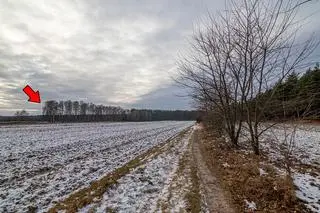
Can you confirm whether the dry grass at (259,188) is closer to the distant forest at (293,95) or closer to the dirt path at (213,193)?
the dirt path at (213,193)

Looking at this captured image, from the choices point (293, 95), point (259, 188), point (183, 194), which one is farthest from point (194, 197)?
point (293, 95)

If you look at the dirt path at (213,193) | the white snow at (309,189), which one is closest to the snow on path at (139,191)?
the dirt path at (213,193)

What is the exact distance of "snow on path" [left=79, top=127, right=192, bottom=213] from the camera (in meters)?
5.58

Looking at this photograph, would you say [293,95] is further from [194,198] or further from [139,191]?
[139,191]

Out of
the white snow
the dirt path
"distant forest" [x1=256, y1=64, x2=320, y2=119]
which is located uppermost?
"distant forest" [x1=256, y1=64, x2=320, y2=119]

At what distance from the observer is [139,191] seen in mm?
6738

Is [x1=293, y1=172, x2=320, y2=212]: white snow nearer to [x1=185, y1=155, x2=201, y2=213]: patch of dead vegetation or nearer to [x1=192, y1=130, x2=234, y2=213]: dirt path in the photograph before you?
[x1=192, y1=130, x2=234, y2=213]: dirt path

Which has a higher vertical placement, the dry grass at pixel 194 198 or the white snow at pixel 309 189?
the white snow at pixel 309 189

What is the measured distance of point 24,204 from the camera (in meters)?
5.86

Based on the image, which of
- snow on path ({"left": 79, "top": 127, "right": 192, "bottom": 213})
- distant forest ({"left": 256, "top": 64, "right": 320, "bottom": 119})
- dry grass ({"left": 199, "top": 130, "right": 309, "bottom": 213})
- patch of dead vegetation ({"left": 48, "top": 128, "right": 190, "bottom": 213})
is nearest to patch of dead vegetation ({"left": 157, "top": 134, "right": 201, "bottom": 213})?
snow on path ({"left": 79, "top": 127, "right": 192, "bottom": 213})

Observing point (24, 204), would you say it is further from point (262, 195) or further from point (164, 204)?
point (262, 195)

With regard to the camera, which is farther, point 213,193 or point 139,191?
point 139,191

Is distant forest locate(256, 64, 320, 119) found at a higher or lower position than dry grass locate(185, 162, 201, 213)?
higher

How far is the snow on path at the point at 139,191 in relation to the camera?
5582 millimetres
